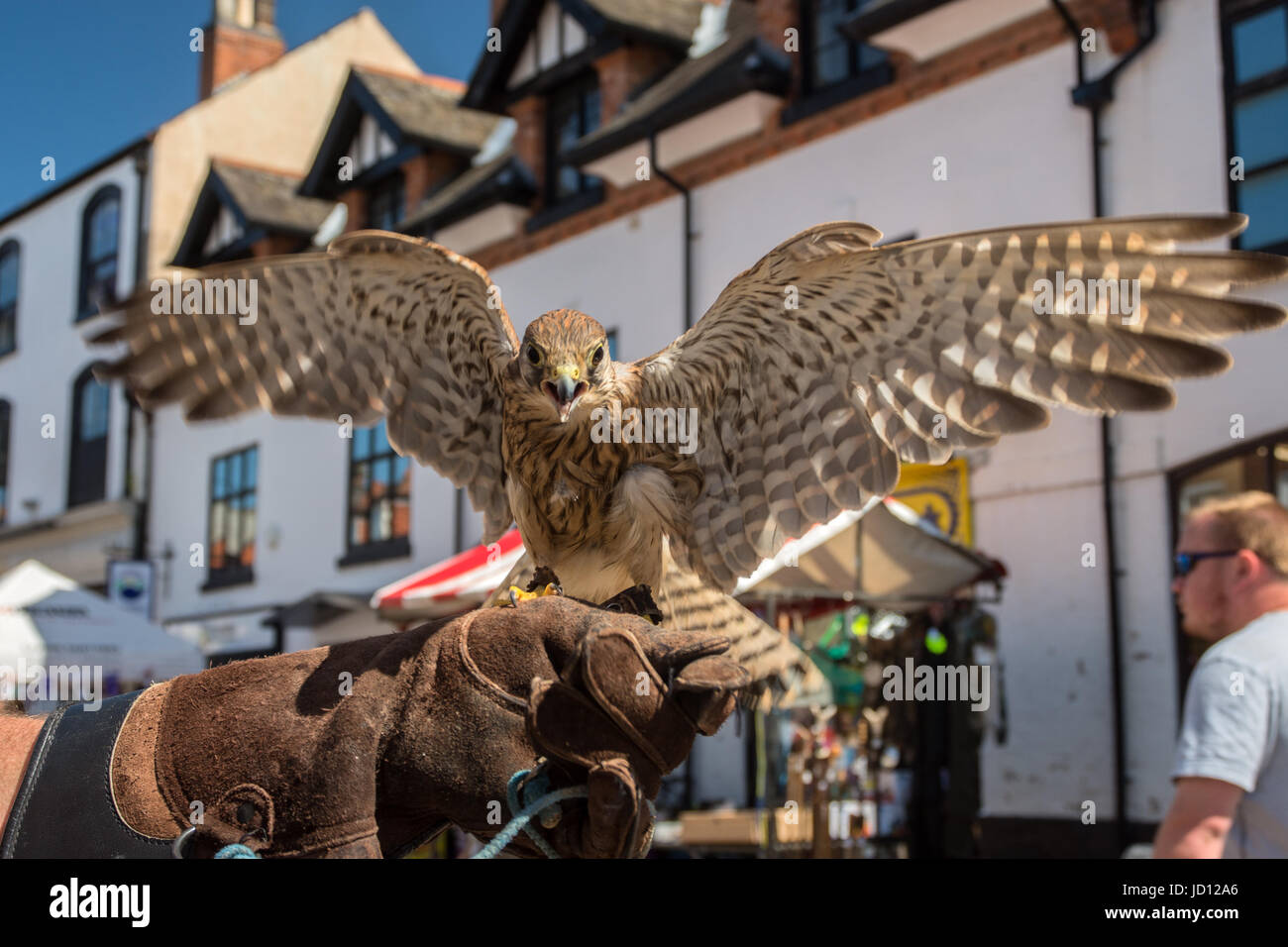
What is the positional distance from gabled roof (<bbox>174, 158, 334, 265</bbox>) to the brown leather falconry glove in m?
17.8

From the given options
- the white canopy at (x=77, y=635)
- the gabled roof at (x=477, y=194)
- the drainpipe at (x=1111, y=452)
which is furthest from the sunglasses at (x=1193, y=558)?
the gabled roof at (x=477, y=194)

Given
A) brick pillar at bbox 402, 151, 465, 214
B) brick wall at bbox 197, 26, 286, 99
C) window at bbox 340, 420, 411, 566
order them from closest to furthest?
window at bbox 340, 420, 411, 566, brick pillar at bbox 402, 151, 465, 214, brick wall at bbox 197, 26, 286, 99

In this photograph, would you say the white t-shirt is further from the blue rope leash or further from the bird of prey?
the blue rope leash

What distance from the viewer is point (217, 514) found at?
20312 mm

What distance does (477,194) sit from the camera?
1491cm

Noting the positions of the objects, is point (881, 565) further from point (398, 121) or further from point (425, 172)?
point (398, 121)

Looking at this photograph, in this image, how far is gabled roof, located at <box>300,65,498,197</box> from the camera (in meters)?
17.1

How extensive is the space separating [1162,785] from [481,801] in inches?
318

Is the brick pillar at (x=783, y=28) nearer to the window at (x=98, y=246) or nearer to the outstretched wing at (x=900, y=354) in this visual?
the outstretched wing at (x=900, y=354)

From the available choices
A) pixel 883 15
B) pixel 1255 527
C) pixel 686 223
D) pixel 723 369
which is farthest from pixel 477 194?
pixel 1255 527

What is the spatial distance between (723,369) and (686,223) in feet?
28.8

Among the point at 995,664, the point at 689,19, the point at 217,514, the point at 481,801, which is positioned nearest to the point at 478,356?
the point at 481,801

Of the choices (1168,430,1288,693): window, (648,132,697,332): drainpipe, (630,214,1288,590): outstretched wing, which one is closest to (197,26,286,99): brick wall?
(648,132,697,332): drainpipe

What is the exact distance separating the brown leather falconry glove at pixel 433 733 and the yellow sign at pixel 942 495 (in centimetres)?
847
